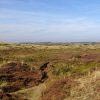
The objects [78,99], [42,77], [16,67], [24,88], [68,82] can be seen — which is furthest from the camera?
[16,67]

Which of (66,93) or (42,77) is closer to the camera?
(66,93)

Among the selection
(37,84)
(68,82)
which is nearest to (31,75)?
(37,84)

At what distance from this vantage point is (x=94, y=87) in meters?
18.5

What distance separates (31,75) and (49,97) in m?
11.9

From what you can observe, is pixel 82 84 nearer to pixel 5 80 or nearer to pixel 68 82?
pixel 68 82

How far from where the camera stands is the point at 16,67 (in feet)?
106

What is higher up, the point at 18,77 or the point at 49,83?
the point at 49,83

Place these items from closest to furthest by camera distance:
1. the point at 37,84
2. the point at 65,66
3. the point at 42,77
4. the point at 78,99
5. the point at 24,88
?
the point at 78,99, the point at 24,88, the point at 37,84, the point at 42,77, the point at 65,66

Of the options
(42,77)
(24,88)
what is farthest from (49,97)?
(42,77)

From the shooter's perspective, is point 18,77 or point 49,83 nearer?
point 49,83

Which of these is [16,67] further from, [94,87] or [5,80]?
[94,87]

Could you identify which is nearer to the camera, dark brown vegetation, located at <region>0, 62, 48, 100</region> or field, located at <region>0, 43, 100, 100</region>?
field, located at <region>0, 43, 100, 100</region>

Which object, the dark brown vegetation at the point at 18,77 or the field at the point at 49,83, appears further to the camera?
the dark brown vegetation at the point at 18,77

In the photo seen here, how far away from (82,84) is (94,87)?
4.95 ft
